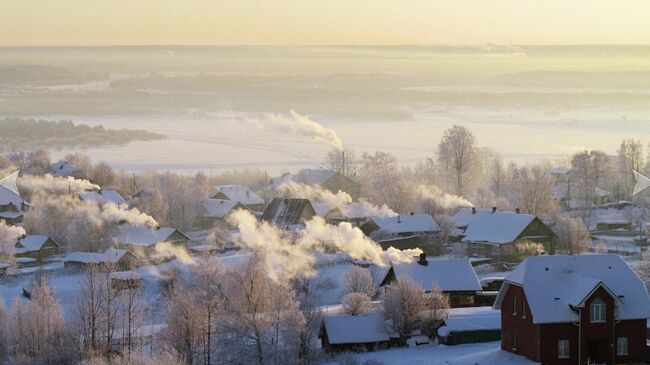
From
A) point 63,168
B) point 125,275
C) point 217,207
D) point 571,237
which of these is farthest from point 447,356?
point 63,168

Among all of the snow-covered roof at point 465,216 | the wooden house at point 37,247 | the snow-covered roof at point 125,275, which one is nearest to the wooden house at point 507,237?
the snow-covered roof at point 465,216

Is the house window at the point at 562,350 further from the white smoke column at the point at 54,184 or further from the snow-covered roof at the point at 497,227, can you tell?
the white smoke column at the point at 54,184

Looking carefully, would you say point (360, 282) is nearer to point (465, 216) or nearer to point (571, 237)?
point (571, 237)

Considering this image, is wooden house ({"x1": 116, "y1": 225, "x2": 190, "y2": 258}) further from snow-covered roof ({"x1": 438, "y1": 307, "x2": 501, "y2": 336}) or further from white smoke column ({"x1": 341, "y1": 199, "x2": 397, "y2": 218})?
snow-covered roof ({"x1": 438, "y1": 307, "x2": 501, "y2": 336})

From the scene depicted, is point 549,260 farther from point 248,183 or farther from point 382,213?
point 248,183

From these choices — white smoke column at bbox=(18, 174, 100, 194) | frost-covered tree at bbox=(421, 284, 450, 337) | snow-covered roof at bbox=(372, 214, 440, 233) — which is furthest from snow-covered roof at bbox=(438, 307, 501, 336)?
white smoke column at bbox=(18, 174, 100, 194)

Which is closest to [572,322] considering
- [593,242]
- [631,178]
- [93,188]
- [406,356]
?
[406,356]
